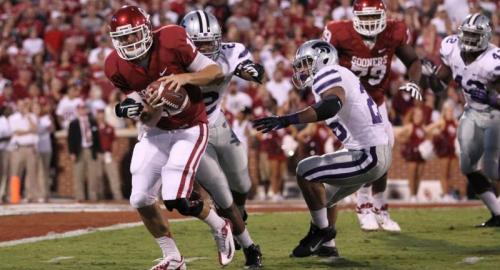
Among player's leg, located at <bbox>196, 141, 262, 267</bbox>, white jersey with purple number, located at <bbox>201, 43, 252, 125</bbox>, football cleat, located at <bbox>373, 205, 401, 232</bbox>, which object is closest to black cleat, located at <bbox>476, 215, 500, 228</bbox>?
football cleat, located at <bbox>373, 205, 401, 232</bbox>

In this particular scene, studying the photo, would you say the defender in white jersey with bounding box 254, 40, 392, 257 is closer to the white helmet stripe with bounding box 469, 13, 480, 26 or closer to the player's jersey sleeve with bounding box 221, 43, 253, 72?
the player's jersey sleeve with bounding box 221, 43, 253, 72

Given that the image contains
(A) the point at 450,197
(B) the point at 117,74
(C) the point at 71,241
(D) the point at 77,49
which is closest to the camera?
(B) the point at 117,74

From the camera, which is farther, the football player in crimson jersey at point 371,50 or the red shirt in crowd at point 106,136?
the red shirt in crowd at point 106,136

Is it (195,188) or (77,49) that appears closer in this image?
(195,188)

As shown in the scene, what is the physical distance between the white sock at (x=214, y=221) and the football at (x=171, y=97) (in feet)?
2.20

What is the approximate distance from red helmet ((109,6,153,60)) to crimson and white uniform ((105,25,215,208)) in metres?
0.12

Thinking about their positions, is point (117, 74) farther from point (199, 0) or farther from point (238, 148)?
point (199, 0)

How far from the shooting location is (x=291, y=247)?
9.10 meters

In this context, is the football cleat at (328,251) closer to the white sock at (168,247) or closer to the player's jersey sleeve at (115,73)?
the white sock at (168,247)

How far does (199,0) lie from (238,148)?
35.7 ft

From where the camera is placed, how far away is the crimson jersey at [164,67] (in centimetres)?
738

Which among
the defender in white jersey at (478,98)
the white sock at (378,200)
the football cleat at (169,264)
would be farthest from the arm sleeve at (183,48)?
the defender in white jersey at (478,98)

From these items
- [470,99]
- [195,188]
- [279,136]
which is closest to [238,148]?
[195,188]

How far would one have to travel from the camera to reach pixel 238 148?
8.70 m
